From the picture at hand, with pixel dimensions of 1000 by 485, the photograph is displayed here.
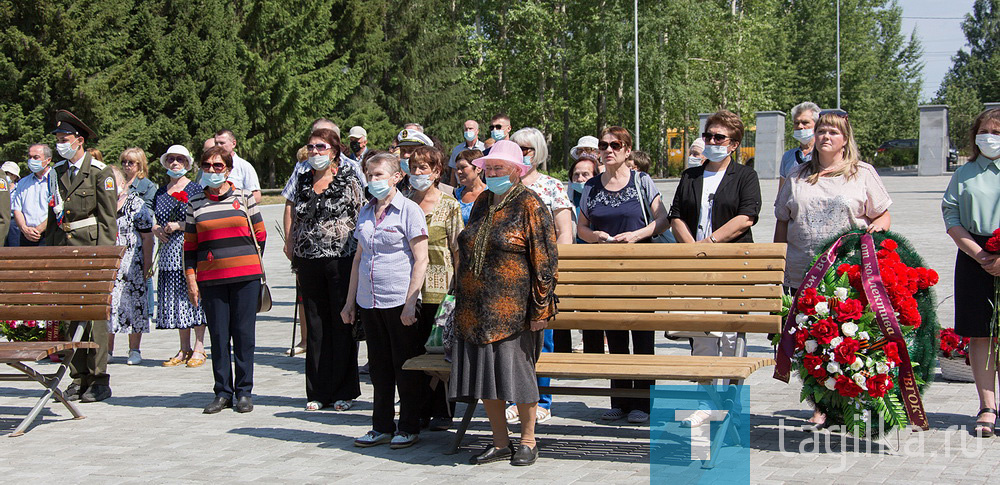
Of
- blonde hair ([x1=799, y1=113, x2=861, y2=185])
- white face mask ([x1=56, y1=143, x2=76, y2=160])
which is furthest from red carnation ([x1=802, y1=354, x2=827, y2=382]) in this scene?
white face mask ([x1=56, y1=143, x2=76, y2=160])

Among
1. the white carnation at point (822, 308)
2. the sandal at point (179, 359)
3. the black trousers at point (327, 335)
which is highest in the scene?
the white carnation at point (822, 308)

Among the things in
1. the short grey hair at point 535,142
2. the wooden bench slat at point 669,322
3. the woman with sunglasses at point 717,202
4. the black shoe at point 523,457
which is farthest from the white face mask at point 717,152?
the black shoe at point 523,457

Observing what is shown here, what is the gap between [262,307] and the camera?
7.91m

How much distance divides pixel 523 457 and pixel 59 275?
12.3ft

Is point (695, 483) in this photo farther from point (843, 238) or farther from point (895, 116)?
point (895, 116)

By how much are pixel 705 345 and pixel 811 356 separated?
103 cm

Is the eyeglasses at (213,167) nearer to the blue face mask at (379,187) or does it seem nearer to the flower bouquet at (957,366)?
the blue face mask at (379,187)

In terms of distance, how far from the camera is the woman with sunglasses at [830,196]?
669cm

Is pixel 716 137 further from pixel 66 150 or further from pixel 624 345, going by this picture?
pixel 66 150

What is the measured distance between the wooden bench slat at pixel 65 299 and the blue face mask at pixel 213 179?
1023mm

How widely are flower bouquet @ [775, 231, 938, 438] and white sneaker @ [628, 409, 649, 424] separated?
1.08 meters

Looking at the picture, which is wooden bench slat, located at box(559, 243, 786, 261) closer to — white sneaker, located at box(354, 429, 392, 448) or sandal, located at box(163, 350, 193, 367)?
white sneaker, located at box(354, 429, 392, 448)

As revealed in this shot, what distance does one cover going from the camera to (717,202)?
22.8ft

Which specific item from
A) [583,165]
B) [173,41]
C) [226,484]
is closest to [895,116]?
[173,41]
